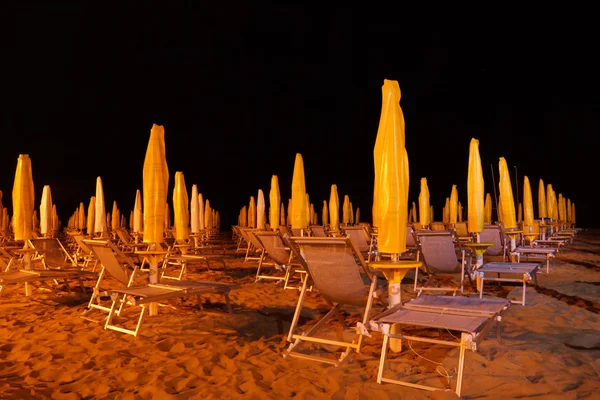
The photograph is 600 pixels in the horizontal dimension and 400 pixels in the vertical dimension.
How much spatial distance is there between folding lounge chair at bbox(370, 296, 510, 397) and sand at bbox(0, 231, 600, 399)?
0.20 m

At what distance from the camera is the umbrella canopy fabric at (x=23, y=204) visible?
6480mm

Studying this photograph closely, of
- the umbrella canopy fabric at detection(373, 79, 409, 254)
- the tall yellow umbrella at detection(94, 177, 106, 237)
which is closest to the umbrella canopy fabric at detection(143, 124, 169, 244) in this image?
the umbrella canopy fabric at detection(373, 79, 409, 254)

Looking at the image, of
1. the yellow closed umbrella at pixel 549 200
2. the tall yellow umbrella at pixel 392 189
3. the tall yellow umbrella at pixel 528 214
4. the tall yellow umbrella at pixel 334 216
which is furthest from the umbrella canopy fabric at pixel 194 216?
the yellow closed umbrella at pixel 549 200

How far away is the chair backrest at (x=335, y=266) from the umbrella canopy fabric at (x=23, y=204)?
4800 mm

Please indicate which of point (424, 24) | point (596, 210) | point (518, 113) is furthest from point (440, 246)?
point (596, 210)

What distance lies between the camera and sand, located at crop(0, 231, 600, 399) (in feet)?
8.91

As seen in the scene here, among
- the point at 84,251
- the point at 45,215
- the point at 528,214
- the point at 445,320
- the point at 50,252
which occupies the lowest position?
the point at 445,320

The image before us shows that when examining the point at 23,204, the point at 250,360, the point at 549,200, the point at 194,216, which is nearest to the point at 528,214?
the point at 549,200

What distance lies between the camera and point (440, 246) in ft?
18.5

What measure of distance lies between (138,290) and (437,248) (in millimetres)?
3521

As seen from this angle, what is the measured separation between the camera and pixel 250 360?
330cm

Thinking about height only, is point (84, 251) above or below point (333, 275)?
below

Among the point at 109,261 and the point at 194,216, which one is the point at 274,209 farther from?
the point at 109,261

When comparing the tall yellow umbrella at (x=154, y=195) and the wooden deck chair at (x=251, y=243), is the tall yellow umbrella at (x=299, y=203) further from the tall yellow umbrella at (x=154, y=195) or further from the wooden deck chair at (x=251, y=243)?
the tall yellow umbrella at (x=154, y=195)
